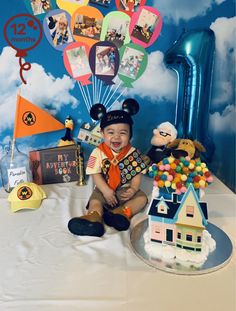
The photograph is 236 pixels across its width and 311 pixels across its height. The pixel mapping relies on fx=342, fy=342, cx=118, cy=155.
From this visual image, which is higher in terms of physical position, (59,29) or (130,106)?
(59,29)

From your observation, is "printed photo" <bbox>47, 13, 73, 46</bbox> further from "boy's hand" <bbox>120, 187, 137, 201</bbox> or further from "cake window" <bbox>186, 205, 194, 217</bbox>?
"cake window" <bbox>186, 205, 194, 217</bbox>

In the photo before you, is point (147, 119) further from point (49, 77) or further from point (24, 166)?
point (24, 166)

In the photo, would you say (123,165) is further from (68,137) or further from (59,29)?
(59,29)

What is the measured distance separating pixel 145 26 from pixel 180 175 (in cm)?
78

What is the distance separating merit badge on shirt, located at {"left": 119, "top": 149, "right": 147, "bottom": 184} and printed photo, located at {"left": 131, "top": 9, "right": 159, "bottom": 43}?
1.74 ft

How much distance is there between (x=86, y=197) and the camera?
1244 mm

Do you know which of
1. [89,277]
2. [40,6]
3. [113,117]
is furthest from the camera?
[40,6]

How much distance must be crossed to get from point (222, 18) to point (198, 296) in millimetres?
1120

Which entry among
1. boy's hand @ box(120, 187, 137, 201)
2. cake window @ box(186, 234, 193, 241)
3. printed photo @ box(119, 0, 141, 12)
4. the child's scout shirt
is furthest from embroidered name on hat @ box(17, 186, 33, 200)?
printed photo @ box(119, 0, 141, 12)

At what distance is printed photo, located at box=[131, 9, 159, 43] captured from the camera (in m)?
1.38

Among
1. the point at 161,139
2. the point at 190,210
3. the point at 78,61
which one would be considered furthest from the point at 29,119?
the point at 190,210

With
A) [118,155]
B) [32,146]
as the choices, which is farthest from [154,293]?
[32,146]

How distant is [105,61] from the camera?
1.42 meters

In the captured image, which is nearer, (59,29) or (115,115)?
(115,115)
